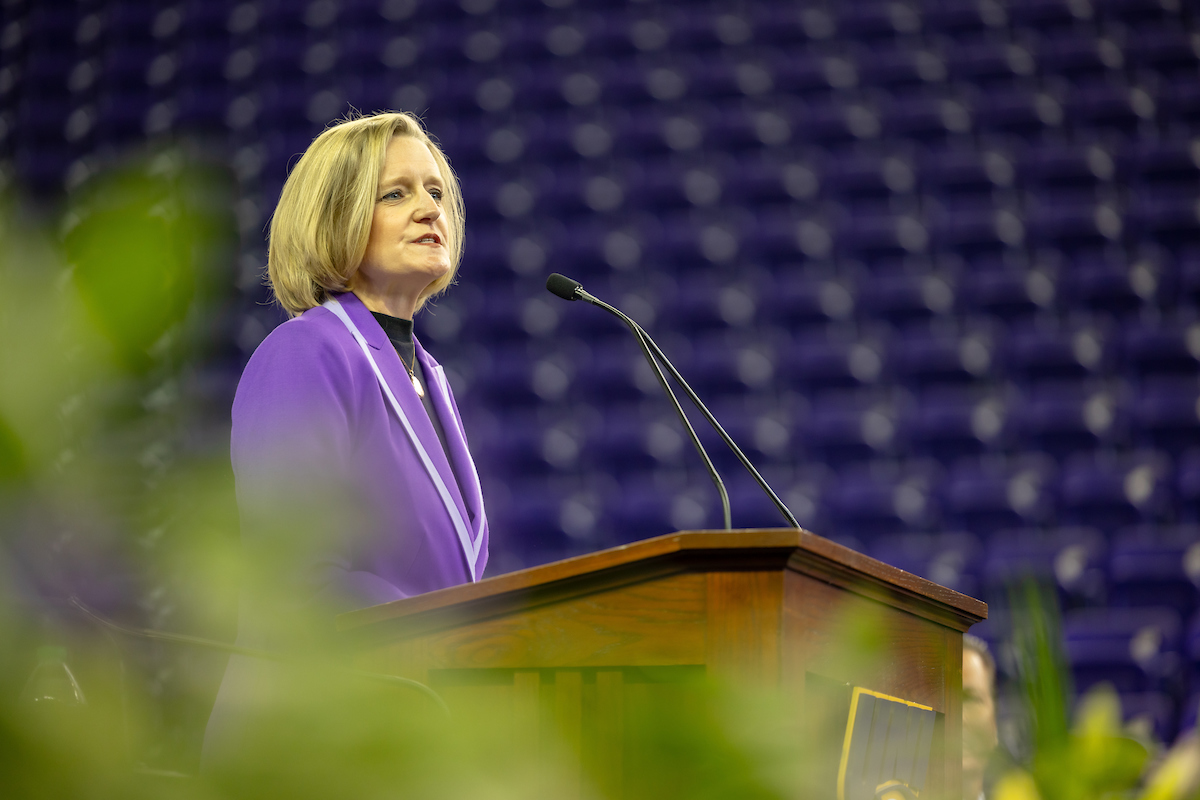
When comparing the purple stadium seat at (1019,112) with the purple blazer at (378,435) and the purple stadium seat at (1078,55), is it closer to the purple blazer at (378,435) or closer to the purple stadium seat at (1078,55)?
the purple stadium seat at (1078,55)

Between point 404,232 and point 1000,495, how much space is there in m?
1.27

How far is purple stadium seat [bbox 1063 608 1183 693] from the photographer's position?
162 cm

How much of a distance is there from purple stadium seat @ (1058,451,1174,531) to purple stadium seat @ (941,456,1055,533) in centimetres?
3

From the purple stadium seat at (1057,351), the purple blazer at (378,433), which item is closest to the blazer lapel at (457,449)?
the purple blazer at (378,433)

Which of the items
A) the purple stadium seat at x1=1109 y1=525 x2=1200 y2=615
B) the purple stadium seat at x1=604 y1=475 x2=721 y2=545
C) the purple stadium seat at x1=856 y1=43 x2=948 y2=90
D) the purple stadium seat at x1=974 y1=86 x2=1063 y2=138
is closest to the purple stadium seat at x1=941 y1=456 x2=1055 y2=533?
the purple stadium seat at x1=1109 y1=525 x2=1200 y2=615

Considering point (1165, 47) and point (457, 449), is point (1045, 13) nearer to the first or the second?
point (1165, 47)

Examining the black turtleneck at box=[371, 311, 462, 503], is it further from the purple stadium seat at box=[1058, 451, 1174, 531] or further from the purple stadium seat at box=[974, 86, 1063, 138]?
the purple stadium seat at box=[974, 86, 1063, 138]

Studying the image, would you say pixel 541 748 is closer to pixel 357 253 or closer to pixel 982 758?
pixel 982 758

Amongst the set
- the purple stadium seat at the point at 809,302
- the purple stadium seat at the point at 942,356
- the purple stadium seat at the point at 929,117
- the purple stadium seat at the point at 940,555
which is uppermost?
the purple stadium seat at the point at 929,117

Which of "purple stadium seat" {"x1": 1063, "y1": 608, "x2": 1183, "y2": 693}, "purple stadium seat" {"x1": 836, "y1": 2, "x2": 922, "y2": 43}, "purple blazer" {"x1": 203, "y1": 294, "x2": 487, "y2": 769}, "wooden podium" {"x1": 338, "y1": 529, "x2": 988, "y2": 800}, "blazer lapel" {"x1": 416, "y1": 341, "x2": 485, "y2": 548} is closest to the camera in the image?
"wooden podium" {"x1": 338, "y1": 529, "x2": 988, "y2": 800}

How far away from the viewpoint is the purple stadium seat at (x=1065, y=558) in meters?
1.68

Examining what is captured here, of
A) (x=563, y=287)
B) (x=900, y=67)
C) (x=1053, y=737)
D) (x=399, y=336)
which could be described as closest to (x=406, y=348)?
(x=399, y=336)

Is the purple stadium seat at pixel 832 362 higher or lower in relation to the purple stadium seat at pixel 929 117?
lower

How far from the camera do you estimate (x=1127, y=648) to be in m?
1.63
